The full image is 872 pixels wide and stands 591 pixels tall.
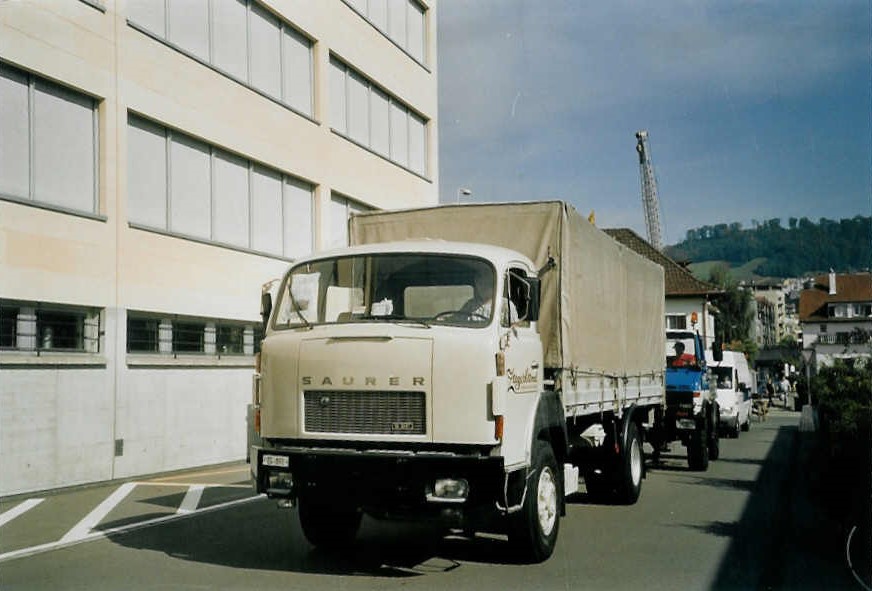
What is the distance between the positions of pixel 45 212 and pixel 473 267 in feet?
31.9

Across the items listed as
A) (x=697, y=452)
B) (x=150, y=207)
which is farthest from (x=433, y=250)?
(x=150, y=207)

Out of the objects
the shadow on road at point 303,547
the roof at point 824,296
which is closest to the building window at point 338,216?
the shadow on road at point 303,547

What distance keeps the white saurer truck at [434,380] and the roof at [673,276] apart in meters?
51.5

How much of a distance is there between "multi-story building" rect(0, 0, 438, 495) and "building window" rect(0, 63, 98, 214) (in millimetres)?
31

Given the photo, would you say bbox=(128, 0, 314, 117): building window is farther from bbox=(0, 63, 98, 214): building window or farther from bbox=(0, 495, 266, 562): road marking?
bbox=(0, 495, 266, 562): road marking

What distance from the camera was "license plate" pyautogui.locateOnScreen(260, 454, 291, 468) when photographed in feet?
24.1

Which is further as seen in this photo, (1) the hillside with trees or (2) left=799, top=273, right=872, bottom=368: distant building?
(2) left=799, top=273, right=872, bottom=368: distant building

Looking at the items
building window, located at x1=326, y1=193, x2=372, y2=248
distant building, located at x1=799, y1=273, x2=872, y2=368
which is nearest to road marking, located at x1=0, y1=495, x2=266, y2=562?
building window, located at x1=326, y1=193, x2=372, y2=248

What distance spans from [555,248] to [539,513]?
2.61 meters

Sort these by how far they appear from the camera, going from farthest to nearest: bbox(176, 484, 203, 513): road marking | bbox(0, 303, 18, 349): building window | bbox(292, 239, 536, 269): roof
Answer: bbox(0, 303, 18, 349): building window < bbox(176, 484, 203, 513): road marking < bbox(292, 239, 536, 269): roof

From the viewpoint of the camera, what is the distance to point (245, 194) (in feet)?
69.8

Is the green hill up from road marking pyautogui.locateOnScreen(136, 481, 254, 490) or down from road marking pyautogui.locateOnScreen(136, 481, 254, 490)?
up

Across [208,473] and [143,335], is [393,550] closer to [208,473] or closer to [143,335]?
[208,473]

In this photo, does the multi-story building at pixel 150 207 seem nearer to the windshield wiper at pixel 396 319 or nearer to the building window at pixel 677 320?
the windshield wiper at pixel 396 319
